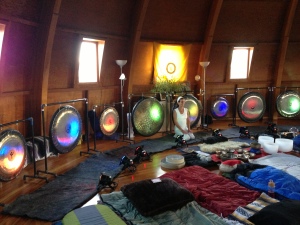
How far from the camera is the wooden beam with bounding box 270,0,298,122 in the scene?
7047mm

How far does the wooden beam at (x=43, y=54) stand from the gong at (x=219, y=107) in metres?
4.16

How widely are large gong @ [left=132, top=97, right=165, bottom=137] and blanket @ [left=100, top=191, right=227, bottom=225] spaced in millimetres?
2871

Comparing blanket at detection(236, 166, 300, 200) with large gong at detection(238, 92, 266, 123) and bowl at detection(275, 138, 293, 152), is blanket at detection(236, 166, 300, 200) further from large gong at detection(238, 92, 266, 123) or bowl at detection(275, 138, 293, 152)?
large gong at detection(238, 92, 266, 123)

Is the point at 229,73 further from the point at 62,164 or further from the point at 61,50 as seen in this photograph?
the point at 62,164

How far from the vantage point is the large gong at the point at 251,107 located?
691 cm

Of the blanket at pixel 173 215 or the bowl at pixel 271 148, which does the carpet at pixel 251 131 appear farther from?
the blanket at pixel 173 215

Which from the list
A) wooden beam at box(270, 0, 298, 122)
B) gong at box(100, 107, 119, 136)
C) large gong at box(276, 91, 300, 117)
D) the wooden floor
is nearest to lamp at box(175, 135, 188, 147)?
the wooden floor

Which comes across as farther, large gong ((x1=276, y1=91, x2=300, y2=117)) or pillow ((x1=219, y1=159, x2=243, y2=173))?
large gong ((x1=276, y1=91, x2=300, y2=117))

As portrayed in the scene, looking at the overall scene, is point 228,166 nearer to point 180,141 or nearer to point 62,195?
point 180,141

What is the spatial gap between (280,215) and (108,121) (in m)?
3.68

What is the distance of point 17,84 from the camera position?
444 cm

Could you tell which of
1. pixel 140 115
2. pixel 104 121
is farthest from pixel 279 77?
pixel 104 121

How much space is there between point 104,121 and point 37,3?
2165 millimetres

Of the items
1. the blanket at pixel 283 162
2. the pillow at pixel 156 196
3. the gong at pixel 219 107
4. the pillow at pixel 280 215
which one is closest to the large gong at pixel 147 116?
the gong at pixel 219 107
